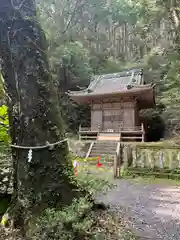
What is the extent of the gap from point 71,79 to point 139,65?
8.69 metres

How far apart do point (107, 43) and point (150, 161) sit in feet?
80.7

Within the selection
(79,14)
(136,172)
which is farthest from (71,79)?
(136,172)

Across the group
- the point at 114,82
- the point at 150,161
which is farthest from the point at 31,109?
the point at 114,82

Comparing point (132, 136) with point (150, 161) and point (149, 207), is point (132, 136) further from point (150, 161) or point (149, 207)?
point (149, 207)

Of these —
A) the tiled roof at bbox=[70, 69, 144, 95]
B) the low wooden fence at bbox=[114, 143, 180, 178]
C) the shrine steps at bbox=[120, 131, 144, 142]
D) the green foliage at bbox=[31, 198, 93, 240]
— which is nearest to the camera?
the green foliage at bbox=[31, 198, 93, 240]

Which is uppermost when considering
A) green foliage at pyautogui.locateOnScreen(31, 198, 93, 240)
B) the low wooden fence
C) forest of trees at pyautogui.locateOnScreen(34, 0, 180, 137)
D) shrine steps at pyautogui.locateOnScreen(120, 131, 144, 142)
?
forest of trees at pyautogui.locateOnScreen(34, 0, 180, 137)

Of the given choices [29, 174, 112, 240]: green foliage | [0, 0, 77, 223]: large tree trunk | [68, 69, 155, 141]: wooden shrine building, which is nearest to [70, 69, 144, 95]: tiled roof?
[68, 69, 155, 141]: wooden shrine building

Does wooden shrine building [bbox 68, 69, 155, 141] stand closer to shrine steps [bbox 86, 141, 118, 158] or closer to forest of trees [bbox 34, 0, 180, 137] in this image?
shrine steps [bbox 86, 141, 118, 158]

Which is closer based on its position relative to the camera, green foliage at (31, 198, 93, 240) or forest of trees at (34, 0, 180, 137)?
green foliage at (31, 198, 93, 240)

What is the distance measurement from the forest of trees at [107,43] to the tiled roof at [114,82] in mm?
2064

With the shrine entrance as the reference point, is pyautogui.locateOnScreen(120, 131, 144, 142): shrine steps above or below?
below

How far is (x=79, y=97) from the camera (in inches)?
710

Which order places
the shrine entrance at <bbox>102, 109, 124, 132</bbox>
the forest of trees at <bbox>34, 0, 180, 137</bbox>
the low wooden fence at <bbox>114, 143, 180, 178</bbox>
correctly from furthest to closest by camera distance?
the shrine entrance at <bbox>102, 109, 124, 132</bbox> < the forest of trees at <bbox>34, 0, 180, 137</bbox> < the low wooden fence at <bbox>114, 143, 180, 178</bbox>

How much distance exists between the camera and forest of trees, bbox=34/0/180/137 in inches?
685
